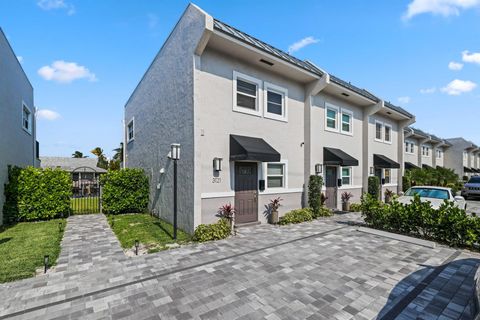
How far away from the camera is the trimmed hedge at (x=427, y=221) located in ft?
23.3

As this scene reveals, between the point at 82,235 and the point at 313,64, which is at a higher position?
the point at 313,64

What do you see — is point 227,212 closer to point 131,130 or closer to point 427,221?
point 427,221

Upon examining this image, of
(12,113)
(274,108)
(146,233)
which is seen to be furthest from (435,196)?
(12,113)

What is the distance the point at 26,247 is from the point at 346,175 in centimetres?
1570

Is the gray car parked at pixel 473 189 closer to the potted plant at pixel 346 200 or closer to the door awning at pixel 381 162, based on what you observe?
the door awning at pixel 381 162

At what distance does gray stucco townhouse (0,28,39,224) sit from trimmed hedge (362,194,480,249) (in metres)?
15.9

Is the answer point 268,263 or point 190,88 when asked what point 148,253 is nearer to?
point 268,263

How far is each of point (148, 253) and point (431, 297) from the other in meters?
6.72

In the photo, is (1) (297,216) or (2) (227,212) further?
(1) (297,216)

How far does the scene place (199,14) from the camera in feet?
25.4

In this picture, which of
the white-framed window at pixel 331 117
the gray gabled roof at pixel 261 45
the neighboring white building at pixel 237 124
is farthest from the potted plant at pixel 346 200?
the gray gabled roof at pixel 261 45

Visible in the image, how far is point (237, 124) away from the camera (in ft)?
30.6

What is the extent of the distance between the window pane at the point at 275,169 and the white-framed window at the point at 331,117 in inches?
173

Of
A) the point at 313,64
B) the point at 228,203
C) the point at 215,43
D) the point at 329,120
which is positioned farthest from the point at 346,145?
the point at 215,43
